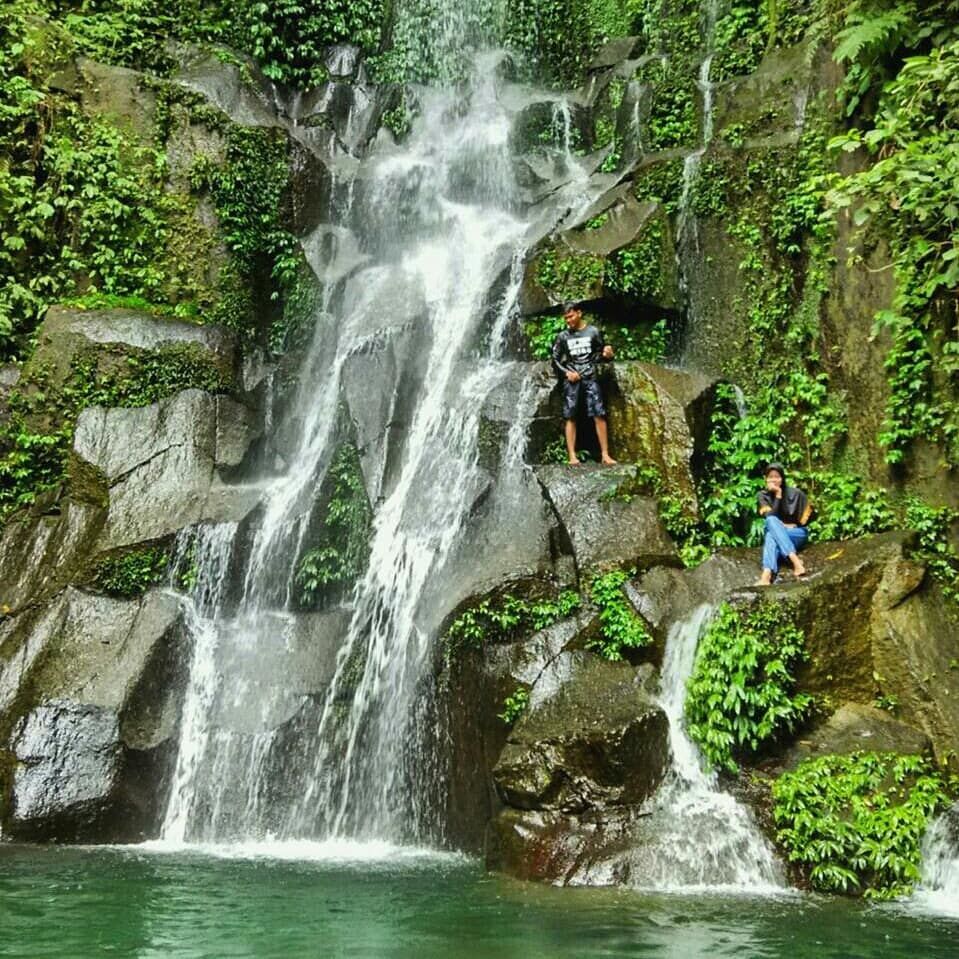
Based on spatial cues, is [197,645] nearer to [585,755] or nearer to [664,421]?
[585,755]

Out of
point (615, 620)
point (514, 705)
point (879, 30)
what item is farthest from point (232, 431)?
point (879, 30)

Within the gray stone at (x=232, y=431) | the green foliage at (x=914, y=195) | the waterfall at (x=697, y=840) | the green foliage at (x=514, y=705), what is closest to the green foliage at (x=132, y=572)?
the gray stone at (x=232, y=431)

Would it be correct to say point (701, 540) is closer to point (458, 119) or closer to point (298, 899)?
point (298, 899)

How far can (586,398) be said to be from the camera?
1189 centimetres

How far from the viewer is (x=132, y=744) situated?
10156mm

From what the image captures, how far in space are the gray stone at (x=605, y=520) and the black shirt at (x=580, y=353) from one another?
4.84 feet

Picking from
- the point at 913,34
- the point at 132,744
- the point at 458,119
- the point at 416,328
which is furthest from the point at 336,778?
the point at 458,119

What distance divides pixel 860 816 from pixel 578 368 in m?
6.14

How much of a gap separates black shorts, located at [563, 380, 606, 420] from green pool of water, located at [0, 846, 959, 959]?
5.65 m

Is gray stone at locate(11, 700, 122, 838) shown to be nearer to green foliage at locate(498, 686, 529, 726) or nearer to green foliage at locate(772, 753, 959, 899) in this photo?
green foliage at locate(498, 686, 529, 726)

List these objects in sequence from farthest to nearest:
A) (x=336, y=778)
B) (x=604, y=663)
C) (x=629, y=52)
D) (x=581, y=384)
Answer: (x=629, y=52)
(x=581, y=384)
(x=336, y=778)
(x=604, y=663)

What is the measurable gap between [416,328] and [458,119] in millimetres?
7252

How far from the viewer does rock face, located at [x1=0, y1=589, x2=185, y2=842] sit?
9633 mm

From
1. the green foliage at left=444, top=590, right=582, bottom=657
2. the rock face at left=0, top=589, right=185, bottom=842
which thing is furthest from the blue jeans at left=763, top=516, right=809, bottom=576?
the rock face at left=0, top=589, right=185, bottom=842
